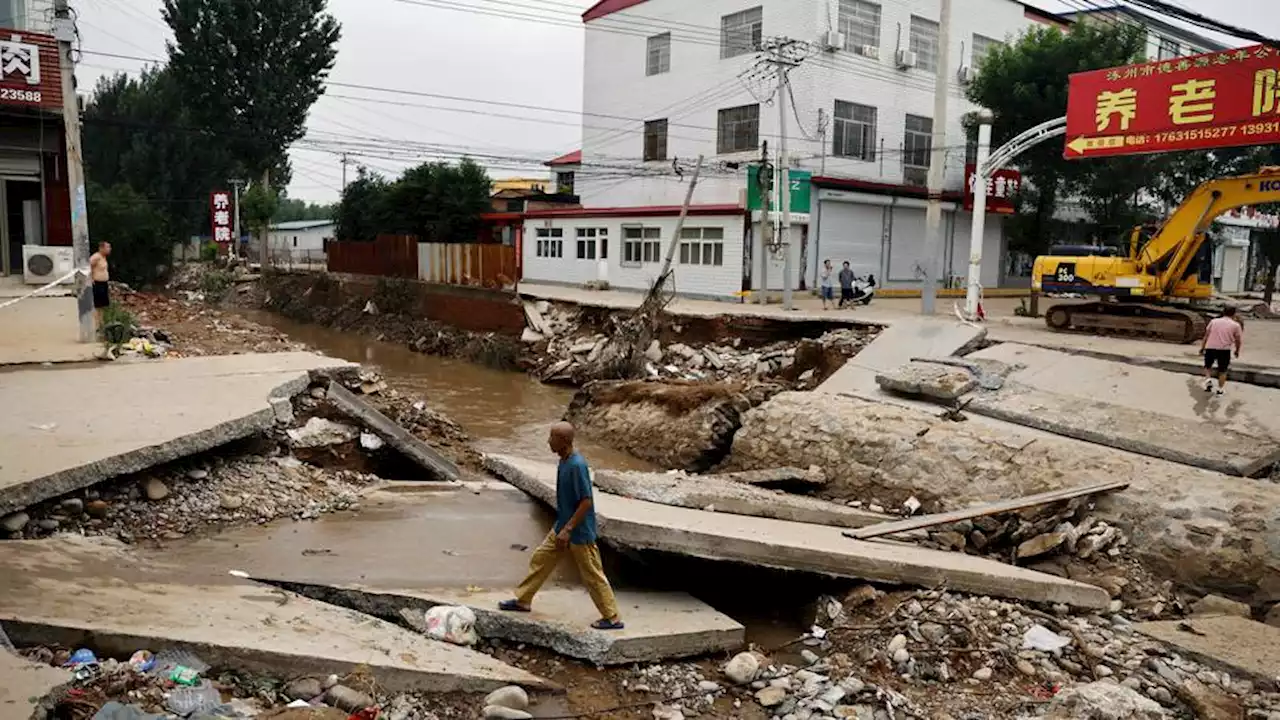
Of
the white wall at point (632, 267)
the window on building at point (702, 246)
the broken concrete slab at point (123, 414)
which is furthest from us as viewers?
the window on building at point (702, 246)

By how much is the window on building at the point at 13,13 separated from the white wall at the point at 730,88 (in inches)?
737

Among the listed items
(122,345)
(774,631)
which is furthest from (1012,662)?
(122,345)

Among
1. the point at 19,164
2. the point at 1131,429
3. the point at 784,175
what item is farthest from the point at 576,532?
the point at 784,175

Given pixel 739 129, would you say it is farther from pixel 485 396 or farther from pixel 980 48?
pixel 485 396

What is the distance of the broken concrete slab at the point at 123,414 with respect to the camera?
6547 mm

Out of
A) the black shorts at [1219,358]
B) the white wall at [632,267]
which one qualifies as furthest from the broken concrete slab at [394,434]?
the white wall at [632,267]

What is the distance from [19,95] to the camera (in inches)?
665

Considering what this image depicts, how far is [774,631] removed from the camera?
6922 millimetres

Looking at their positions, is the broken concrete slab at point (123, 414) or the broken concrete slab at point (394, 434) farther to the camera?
the broken concrete slab at point (394, 434)

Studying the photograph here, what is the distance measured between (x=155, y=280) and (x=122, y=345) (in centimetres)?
2654

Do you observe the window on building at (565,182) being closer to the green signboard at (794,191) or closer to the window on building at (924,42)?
the green signboard at (794,191)

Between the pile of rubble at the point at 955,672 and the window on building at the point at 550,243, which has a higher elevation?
the window on building at the point at 550,243

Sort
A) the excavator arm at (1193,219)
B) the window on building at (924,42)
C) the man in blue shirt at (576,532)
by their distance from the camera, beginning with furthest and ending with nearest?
the window on building at (924,42), the excavator arm at (1193,219), the man in blue shirt at (576,532)

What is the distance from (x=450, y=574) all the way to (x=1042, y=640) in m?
4.25
